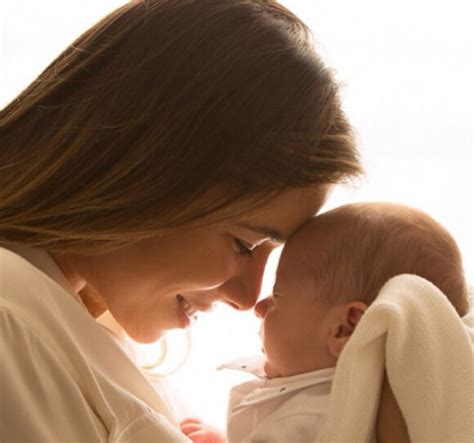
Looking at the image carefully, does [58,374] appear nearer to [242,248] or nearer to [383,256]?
[242,248]

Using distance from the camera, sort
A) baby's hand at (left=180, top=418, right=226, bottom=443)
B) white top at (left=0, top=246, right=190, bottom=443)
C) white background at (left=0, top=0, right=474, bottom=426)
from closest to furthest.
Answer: white top at (left=0, top=246, right=190, bottom=443)
baby's hand at (left=180, top=418, right=226, bottom=443)
white background at (left=0, top=0, right=474, bottom=426)

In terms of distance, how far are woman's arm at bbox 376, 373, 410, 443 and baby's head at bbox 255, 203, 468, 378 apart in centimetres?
13

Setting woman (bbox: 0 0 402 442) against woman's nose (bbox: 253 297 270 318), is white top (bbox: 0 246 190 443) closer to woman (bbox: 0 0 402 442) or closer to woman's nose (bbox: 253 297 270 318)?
woman (bbox: 0 0 402 442)

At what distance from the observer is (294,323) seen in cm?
147

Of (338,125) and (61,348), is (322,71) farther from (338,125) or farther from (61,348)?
(61,348)

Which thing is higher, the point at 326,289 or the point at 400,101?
the point at 400,101

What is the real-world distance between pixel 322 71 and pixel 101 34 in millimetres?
376

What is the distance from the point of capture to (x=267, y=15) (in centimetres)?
141

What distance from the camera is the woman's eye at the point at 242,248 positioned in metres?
1.49

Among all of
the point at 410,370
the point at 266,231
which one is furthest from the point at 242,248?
the point at 410,370

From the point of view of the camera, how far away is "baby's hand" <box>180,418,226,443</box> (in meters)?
1.65

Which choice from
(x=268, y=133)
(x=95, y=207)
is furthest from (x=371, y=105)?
(x=95, y=207)

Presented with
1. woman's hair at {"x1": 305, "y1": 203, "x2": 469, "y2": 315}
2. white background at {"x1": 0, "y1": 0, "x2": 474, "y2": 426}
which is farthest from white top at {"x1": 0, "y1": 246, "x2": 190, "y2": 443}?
white background at {"x1": 0, "y1": 0, "x2": 474, "y2": 426}

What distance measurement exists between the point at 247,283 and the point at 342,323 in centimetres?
21
